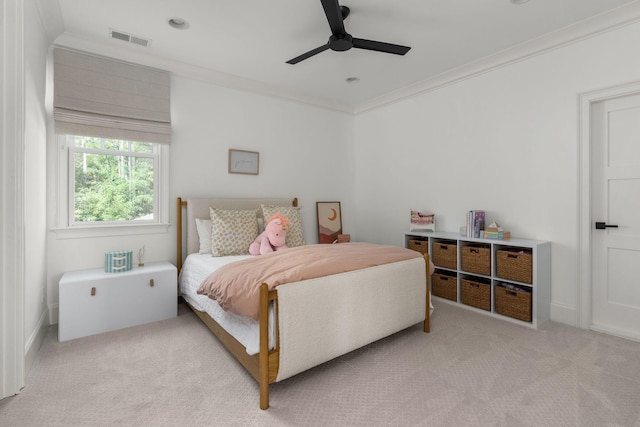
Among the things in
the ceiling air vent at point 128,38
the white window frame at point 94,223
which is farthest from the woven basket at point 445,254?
the ceiling air vent at point 128,38

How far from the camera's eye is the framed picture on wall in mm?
4711

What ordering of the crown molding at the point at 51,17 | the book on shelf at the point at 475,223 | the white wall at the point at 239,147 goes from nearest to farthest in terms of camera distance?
the crown molding at the point at 51,17
the white wall at the point at 239,147
the book on shelf at the point at 475,223

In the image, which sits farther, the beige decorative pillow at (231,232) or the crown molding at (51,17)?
the beige decorative pillow at (231,232)

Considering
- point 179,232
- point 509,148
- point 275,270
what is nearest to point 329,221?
point 179,232

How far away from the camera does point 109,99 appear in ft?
10.1

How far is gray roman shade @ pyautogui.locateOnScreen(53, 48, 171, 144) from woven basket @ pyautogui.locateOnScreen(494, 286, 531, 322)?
3786mm

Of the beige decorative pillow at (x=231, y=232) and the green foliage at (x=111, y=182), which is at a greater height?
the green foliage at (x=111, y=182)

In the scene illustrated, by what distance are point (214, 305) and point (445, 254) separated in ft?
8.31

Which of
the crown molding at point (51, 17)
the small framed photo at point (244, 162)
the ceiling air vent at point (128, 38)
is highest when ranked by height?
the ceiling air vent at point (128, 38)

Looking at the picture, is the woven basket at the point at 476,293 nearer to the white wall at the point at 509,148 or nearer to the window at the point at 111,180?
the white wall at the point at 509,148

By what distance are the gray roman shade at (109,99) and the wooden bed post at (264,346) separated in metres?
2.43

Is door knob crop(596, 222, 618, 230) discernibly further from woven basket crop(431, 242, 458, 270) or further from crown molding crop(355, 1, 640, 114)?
crown molding crop(355, 1, 640, 114)

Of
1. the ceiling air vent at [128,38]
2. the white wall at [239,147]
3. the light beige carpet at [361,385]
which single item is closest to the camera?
the light beige carpet at [361,385]

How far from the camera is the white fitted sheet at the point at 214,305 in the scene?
1.89 meters
